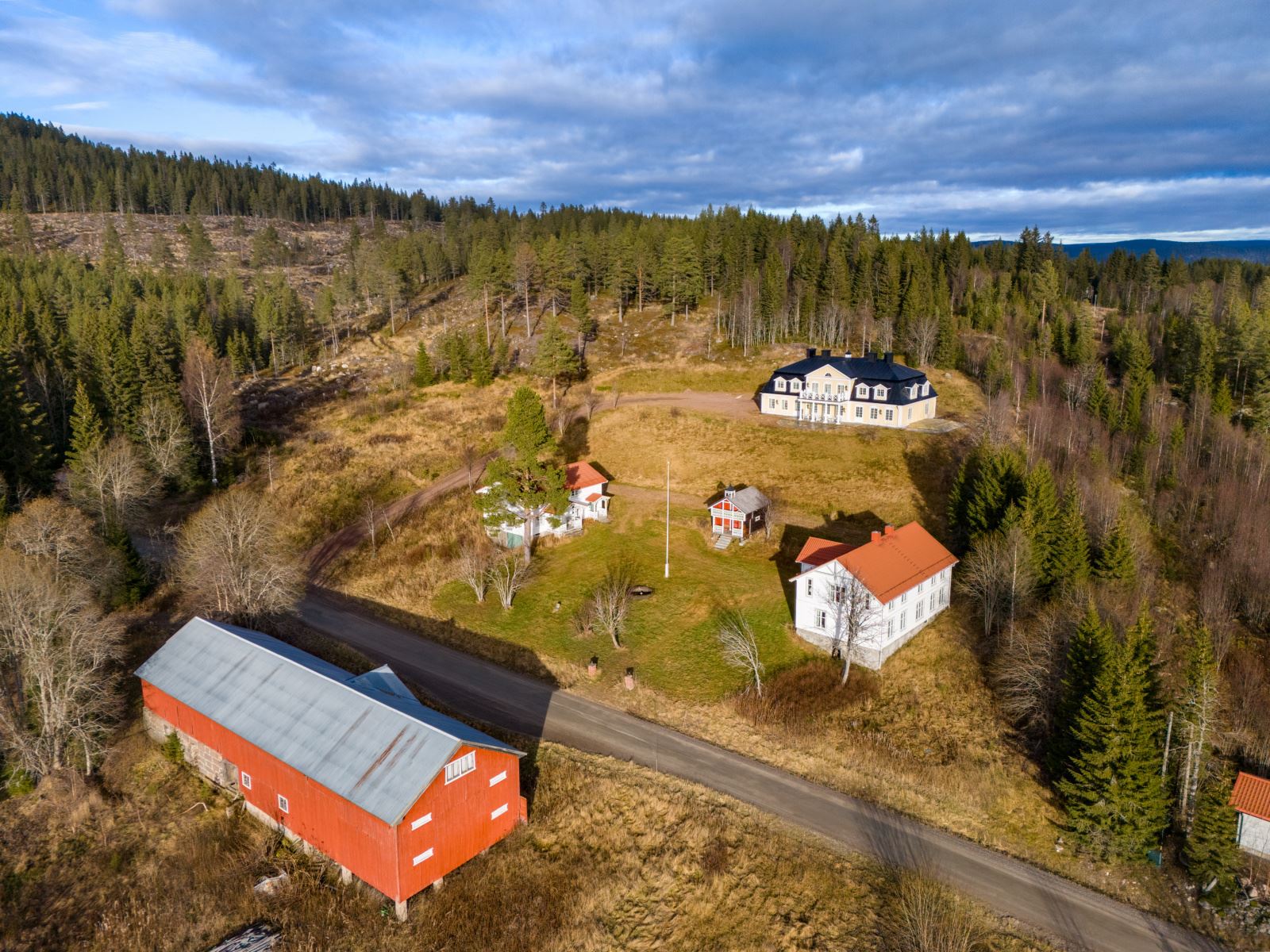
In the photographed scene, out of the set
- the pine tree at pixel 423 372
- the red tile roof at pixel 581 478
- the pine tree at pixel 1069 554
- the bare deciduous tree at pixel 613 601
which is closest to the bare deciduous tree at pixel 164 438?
the pine tree at pixel 423 372

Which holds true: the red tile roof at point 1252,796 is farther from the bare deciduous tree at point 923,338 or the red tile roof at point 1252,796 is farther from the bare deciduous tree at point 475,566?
the bare deciduous tree at point 923,338

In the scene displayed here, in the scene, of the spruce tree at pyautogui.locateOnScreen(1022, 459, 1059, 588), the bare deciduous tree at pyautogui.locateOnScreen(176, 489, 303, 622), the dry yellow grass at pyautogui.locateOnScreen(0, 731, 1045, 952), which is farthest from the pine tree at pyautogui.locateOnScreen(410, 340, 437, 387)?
the spruce tree at pyautogui.locateOnScreen(1022, 459, 1059, 588)

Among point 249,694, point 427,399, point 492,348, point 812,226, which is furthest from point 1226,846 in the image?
point 812,226

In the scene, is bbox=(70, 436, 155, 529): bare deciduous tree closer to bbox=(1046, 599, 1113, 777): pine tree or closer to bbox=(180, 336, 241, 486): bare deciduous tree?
bbox=(180, 336, 241, 486): bare deciduous tree

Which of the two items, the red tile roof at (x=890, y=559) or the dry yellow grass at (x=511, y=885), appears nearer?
the dry yellow grass at (x=511, y=885)

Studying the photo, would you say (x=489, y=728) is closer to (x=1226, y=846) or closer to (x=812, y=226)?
(x=1226, y=846)
